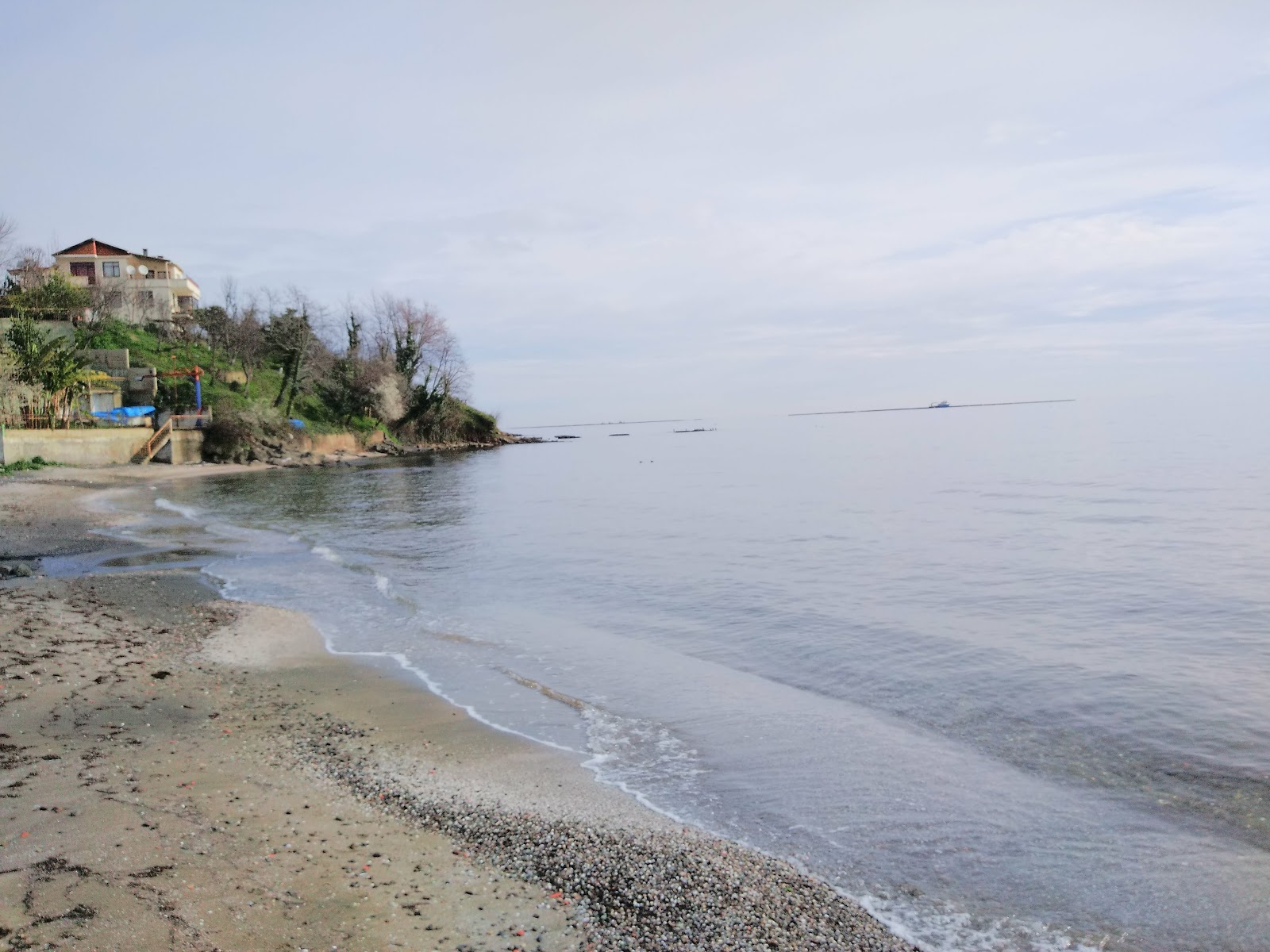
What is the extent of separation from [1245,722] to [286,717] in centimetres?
1169

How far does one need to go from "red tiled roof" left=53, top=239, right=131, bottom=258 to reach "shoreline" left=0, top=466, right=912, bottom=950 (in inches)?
3526

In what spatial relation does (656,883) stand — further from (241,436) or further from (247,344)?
(247,344)

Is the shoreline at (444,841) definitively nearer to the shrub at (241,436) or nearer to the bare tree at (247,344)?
the shrub at (241,436)

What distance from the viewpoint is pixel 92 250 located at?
83375mm

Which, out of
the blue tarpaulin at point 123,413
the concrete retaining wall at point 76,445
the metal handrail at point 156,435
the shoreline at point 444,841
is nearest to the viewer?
the shoreline at point 444,841

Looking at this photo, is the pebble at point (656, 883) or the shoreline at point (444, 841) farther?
the pebble at point (656, 883)

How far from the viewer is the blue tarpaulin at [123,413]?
54022 mm

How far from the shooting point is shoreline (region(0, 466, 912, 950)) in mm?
5164

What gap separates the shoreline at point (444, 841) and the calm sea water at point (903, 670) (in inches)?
24.0

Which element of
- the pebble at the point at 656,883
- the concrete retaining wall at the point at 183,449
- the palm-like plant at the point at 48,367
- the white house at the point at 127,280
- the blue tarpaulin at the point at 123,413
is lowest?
the pebble at the point at 656,883

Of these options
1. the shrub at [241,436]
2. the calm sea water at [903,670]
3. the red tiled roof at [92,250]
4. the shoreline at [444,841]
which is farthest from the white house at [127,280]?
the shoreline at [444,841]

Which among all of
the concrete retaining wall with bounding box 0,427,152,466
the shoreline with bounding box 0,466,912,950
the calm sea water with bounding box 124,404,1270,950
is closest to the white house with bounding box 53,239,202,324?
the concrete retaining wall with bounding box 0,427,152,466

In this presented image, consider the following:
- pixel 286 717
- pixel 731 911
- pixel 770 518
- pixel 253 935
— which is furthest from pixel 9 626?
pixel 770 518

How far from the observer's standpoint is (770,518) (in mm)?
33031
